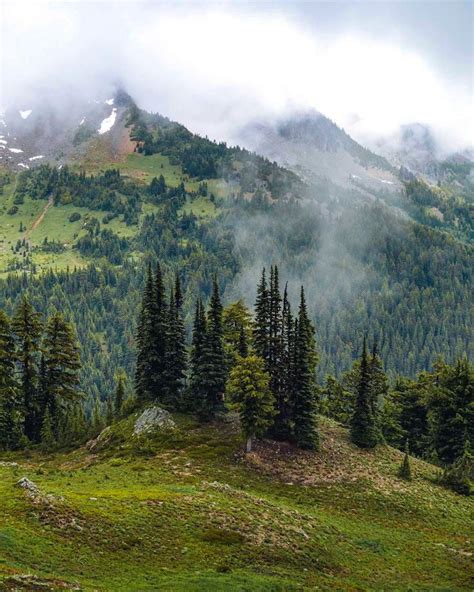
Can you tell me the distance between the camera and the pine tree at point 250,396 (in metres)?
61.8

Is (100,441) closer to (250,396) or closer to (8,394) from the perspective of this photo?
(8,394)

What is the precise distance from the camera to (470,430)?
81.2m

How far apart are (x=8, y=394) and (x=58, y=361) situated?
24.9 feet

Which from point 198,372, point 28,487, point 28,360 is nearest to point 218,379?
point 198,372

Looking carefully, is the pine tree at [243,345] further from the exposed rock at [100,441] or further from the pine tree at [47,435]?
the pine tree at [47,435]

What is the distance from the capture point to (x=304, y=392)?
228ft

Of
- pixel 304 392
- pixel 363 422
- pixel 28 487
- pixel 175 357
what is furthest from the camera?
pixel 175 357

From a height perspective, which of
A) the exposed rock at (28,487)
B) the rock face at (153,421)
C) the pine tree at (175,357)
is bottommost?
the rock face at (153,421)

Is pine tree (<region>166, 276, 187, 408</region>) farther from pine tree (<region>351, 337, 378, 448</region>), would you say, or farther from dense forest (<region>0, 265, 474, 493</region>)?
pine tree (<region>351, 337, 378, 448</region>)

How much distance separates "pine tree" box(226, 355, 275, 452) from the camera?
6175 cm

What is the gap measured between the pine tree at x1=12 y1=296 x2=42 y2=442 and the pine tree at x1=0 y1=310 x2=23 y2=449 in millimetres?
1148

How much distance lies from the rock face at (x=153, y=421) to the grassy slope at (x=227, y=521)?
211 centimetres

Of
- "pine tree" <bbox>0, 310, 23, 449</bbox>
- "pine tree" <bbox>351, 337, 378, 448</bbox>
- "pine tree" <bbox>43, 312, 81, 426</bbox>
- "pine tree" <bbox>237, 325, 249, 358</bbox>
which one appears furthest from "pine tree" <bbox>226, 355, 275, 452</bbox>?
"pine tree" <bbox>0, 310, 23, 449</bbox>

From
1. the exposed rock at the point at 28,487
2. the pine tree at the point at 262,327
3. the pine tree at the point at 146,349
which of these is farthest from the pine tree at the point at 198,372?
the exposed rock at the point at 28,487
